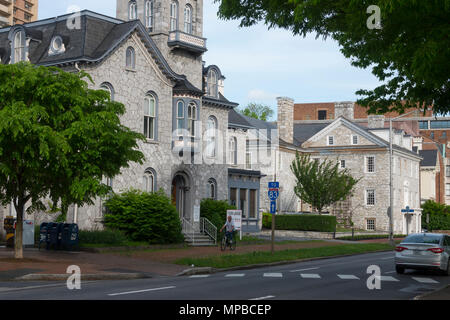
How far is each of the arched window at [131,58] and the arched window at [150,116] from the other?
1.92 meters

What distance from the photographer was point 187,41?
1478 inches

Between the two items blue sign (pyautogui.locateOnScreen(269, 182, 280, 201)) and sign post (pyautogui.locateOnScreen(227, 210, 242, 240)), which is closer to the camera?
blue sign (pyautogui.locateOnScreen(269, 182, 280, 201))

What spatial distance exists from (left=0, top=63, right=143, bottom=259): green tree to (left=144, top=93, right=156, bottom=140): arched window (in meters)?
11.0

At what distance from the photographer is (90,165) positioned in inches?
847

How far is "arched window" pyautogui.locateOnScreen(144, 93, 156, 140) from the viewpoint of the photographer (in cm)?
3411

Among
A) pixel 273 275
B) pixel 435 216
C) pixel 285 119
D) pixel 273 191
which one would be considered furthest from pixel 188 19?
pixel 435 216

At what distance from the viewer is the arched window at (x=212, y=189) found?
129 feet

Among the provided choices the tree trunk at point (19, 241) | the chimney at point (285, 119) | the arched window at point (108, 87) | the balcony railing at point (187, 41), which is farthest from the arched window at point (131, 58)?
the chimney at point (285, 119)

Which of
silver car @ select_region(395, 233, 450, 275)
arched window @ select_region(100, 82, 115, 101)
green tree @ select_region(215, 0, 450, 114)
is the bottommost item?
silver car @ select_region(395, 233, 450, 275)

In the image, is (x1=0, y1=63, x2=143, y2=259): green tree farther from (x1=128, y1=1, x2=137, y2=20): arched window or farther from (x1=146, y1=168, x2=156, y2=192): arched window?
(x1=128, y1=1, x2=137, y2=20): arched window

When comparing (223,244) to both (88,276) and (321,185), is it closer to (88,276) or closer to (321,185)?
(88,276)

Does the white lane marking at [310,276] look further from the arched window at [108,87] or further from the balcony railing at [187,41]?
the balcony railing at [187,41]

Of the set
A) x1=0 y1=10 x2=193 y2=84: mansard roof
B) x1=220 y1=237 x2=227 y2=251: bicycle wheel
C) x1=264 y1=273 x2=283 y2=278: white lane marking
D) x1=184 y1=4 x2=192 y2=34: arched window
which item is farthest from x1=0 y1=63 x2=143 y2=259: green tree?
x1=184 y1=4 x2=192 y2=34: arched window
